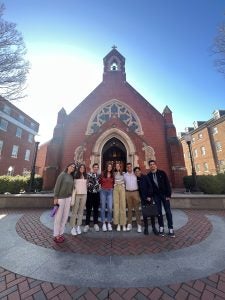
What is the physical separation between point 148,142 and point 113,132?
272 centimetres

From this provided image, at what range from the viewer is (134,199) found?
16.6 feet

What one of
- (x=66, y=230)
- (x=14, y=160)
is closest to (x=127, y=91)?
(x=66, y=230)

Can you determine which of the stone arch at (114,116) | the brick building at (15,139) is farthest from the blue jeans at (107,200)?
the brick building at (15,139)

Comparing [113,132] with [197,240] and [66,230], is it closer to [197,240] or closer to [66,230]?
[66,230]

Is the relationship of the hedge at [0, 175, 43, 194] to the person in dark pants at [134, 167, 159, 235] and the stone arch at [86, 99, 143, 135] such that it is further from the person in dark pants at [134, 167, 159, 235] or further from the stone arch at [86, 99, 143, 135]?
the person in dark pants at [134, 167, 159, 235]

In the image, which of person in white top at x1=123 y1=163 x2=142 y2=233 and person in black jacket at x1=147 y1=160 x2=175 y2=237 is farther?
person in white top at x1=123 y1=163 x2=142 y2=233

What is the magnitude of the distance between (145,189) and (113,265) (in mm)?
2373

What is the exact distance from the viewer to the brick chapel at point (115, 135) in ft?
36.2

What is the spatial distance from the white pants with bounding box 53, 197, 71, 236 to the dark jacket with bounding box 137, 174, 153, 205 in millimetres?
2254

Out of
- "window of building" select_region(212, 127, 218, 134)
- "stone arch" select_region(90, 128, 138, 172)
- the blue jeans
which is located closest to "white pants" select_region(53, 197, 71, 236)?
the blue jeans

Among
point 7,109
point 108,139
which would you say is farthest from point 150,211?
point 7,109

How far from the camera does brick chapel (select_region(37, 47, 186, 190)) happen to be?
11047 millimetres

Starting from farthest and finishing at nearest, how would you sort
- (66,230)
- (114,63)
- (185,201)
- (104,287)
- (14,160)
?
(14,160) → (114,63) → (185,201) → (66,230) → (104,287)

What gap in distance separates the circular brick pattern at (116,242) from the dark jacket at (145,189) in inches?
42.6
